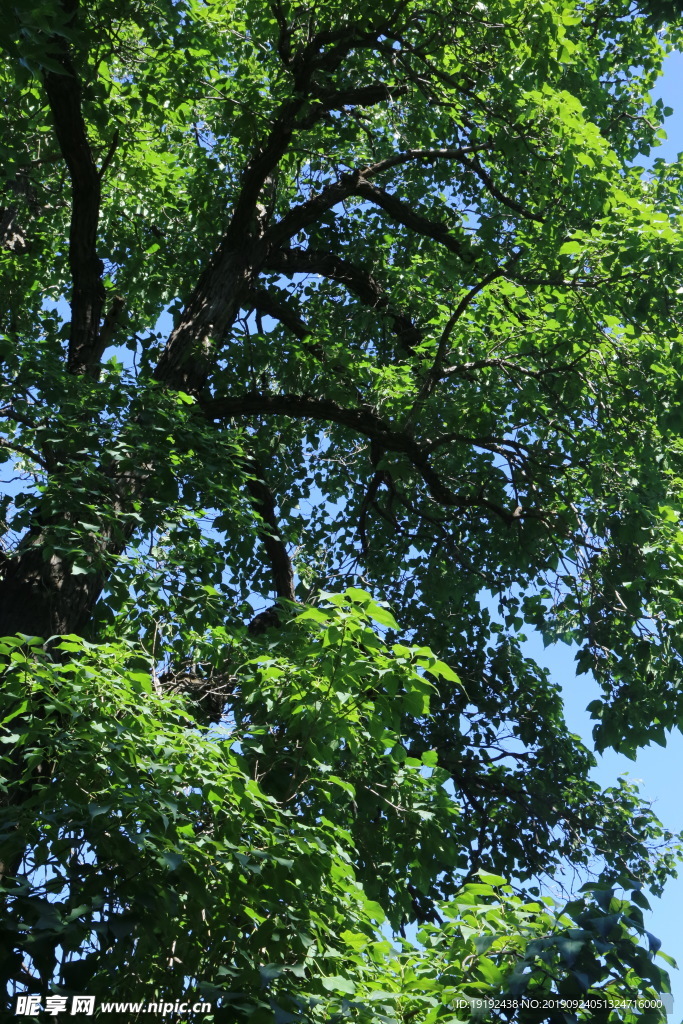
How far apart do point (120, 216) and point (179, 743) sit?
8.28 meters

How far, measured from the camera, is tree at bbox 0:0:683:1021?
13.5ft

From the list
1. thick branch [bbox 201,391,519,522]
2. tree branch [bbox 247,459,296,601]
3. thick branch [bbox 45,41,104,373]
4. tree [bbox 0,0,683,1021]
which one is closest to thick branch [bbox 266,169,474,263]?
tree [bbox 0,0,683,1021]

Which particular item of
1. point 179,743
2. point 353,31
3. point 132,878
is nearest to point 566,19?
point 353,31

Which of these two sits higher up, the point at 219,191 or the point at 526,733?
the point at 219,191

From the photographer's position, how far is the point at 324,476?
12.0 meters

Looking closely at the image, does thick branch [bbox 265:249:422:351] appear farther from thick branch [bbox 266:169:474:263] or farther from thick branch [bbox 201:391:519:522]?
thick branch [bbox 201:391:519:522]

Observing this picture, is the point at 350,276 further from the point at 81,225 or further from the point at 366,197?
the point at 81,225

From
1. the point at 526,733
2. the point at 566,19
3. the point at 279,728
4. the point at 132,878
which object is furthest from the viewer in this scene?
the point at 526,733

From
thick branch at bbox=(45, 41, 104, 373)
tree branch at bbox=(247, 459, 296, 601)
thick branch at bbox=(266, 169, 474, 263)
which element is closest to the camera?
thick branch at bbox=(45, 41, 104, 373)

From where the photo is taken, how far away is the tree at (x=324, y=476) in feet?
13.5

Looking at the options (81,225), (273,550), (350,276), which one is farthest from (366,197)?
(273,550)

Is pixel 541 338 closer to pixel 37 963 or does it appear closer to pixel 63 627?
pixel 63 627

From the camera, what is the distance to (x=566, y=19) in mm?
8164

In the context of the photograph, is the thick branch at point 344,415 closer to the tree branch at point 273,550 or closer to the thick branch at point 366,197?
the tree branch at point 273,550
